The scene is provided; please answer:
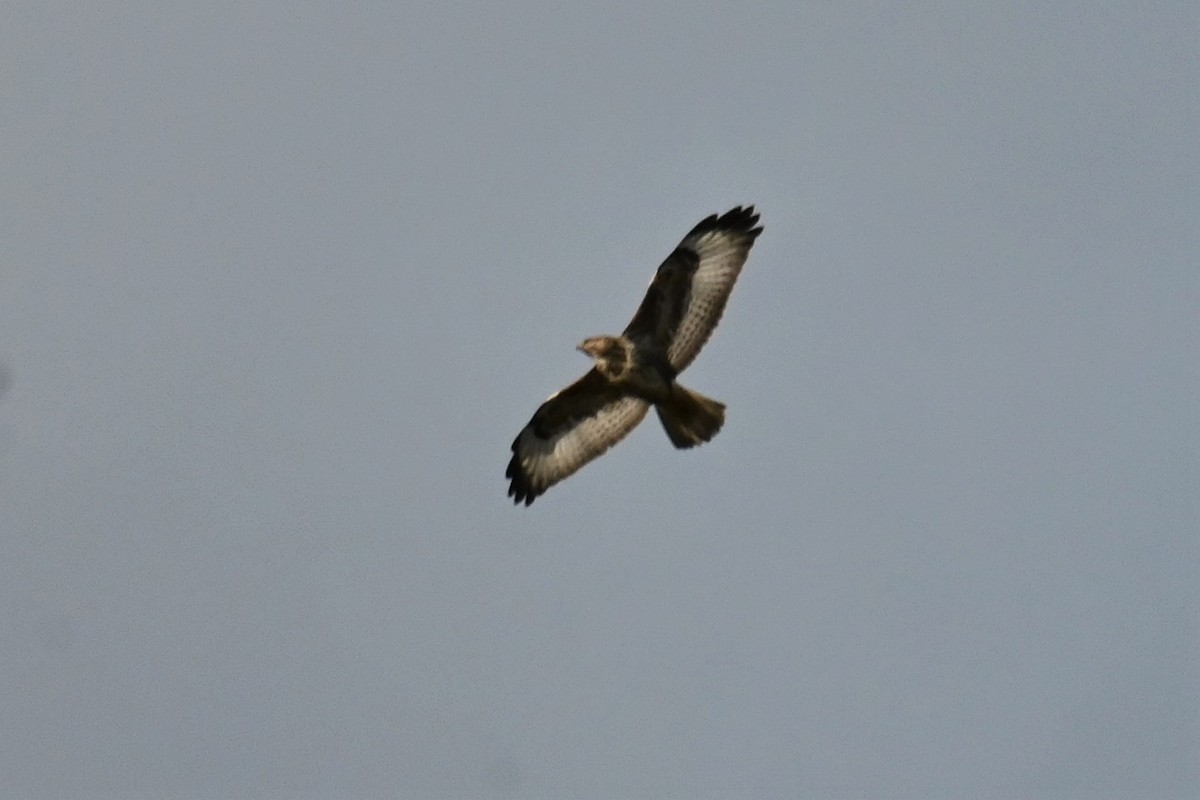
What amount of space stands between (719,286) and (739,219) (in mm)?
682

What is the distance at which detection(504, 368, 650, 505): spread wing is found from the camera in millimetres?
14703

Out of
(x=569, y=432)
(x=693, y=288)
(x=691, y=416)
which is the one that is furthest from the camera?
(x=569, y=432)

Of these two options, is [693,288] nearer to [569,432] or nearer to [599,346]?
[599,346]

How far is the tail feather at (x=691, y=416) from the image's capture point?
1377 cm

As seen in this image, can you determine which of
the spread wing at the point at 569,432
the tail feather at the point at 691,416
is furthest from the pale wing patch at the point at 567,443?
the tail feather at the point at 691,416

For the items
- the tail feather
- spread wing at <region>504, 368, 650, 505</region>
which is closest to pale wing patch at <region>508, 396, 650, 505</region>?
spread wing at <region>504, 368, 650, 505</region>

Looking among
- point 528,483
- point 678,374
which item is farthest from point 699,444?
point 528,483

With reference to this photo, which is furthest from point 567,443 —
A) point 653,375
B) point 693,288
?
point 693,288

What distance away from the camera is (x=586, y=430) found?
1499 centimetres

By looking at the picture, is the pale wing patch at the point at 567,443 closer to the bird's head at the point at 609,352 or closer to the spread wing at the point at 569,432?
the spread wing at the point at 569,432

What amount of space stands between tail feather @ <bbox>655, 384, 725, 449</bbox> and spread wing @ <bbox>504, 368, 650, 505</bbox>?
617 millimetres

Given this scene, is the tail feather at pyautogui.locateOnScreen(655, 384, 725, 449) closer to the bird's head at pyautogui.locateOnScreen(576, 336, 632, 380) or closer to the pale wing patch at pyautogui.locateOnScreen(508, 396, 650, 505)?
the bird's head at pyautogui.locateOnScreen(576, 336, 632, 380)

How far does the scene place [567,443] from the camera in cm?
1509

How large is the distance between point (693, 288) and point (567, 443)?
185cm
